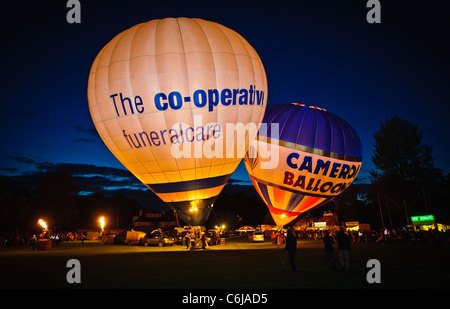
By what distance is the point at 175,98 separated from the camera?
1597 centimetres

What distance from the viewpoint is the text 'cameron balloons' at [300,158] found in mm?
25750

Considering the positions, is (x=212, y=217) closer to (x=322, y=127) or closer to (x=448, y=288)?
(x=322, y=127)

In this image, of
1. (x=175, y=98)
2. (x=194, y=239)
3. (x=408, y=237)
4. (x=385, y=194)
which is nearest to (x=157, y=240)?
(x=194, y=239)

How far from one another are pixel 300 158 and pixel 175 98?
1251 cm

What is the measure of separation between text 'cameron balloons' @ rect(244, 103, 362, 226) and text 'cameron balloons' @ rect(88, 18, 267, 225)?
813cm

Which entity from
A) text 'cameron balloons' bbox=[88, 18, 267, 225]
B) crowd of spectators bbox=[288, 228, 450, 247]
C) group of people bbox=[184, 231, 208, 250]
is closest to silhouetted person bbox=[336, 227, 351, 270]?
text 'cameron balloons' bbox=[88, 18, 267, 225]

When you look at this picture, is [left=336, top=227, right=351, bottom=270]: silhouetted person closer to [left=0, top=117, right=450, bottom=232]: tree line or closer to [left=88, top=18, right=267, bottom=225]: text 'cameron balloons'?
[left=88, top=18, right=267, bottom=225]: text 'cameron balloons'

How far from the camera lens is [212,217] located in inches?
4338

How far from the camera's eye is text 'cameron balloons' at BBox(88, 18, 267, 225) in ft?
52.8

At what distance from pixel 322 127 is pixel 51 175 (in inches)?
2210

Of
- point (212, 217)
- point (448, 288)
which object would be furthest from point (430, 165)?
point (212, 217)

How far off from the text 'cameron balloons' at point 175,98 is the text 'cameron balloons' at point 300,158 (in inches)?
320

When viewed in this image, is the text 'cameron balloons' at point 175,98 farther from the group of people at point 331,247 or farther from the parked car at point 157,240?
the parked car at point 157,240

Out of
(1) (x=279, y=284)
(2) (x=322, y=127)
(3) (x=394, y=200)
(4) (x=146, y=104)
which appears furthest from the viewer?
(3) (x=394, y=200)
